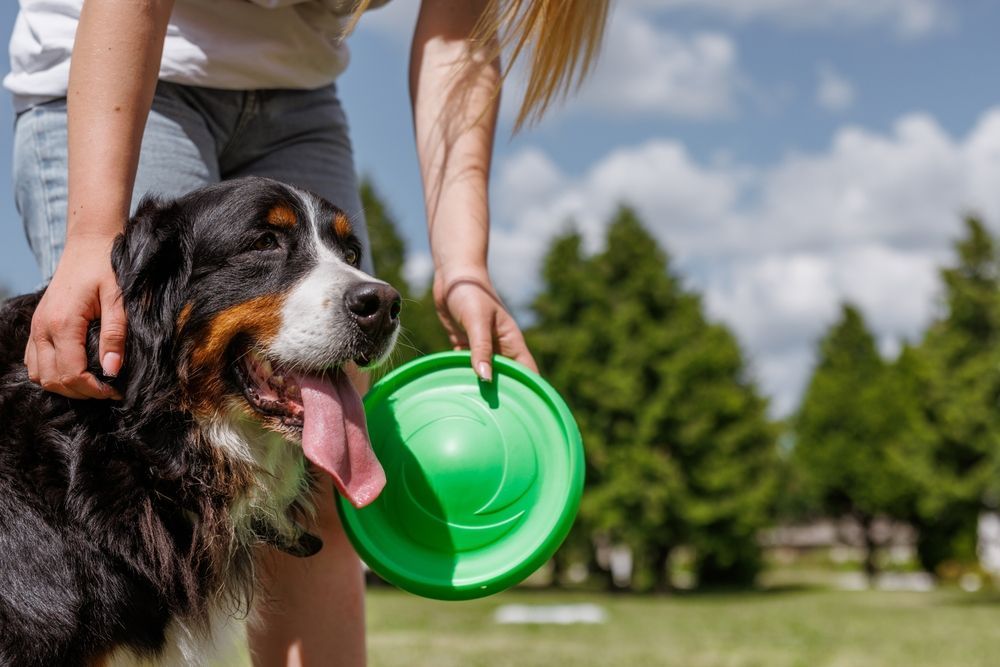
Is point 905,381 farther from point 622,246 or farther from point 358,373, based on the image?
point 358,373

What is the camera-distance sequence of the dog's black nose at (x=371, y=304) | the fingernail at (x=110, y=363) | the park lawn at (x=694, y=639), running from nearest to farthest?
the fingernail at (x=110, y=363), the dog's black nose at (x=371, y=304), the park lawn at (x=694, y=639)

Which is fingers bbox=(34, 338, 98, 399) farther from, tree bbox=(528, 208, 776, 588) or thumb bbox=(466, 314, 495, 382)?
tree bbox=(528, 208, 776, 588)

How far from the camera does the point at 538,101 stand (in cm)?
346

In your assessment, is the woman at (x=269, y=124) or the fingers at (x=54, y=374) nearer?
the fingers at (x=54, y=374)

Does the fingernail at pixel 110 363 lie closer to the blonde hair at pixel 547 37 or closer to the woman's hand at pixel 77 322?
the woman's hand at pixel 77 322

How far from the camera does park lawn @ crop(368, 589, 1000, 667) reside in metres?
10.6

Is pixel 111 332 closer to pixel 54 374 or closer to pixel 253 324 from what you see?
pixel 54 374

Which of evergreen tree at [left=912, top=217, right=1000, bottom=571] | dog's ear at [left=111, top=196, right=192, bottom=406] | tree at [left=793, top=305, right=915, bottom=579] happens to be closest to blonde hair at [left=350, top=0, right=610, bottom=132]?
dog's ear at [left=111, top=196, right=192, bottom=406]

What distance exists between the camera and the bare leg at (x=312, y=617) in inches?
129

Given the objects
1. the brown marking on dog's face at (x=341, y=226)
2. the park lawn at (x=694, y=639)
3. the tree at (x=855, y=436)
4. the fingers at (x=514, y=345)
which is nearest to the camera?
the brown marking on dog's face at (x=341, y=226)

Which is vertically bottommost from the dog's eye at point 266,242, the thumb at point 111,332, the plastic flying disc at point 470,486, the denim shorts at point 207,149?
the plastic flying disc at point 470,486

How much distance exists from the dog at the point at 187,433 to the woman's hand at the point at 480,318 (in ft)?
1.18

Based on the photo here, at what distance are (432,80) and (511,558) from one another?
1.67m

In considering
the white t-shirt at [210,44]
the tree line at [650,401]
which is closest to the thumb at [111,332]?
the white t-shirt at [210,44]
